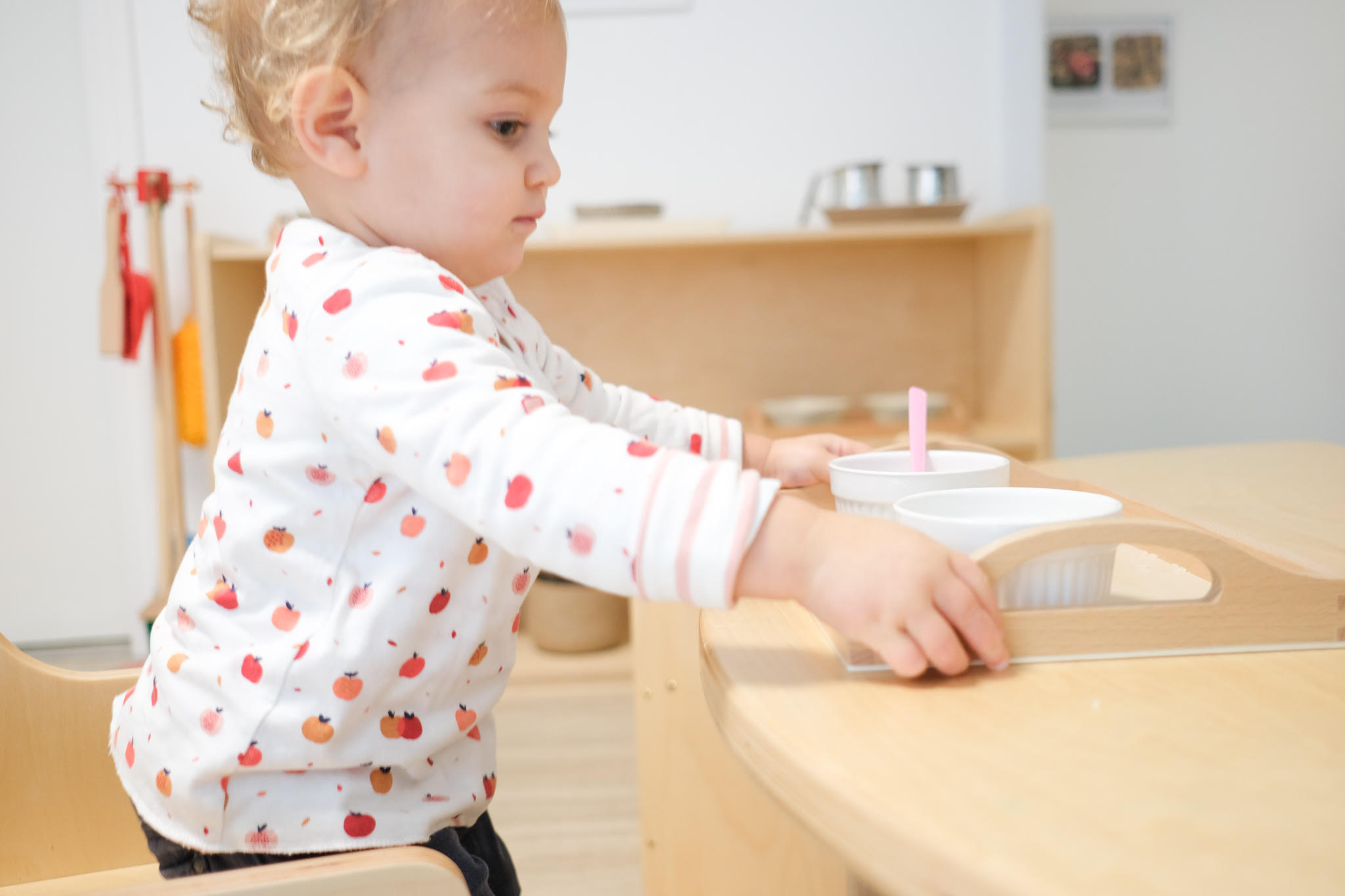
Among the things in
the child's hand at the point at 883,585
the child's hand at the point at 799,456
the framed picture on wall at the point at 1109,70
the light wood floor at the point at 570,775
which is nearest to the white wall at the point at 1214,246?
the framed picture on wall at the point at 1109,70

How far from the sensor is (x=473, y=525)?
53 cm

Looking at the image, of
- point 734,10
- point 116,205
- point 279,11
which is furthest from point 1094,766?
point 116,205

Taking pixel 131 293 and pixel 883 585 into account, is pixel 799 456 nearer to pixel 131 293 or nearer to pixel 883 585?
pixel 883 585

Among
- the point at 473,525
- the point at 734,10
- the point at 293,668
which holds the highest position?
the point at 734,10

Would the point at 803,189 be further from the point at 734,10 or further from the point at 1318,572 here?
the point at 1318,572

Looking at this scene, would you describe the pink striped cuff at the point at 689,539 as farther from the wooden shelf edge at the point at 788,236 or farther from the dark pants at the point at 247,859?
the wooden shelf edge at the point at 788,236

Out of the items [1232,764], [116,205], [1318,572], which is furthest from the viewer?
[116,205]

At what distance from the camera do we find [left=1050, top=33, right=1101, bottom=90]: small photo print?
3.08m

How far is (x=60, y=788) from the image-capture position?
79 cm

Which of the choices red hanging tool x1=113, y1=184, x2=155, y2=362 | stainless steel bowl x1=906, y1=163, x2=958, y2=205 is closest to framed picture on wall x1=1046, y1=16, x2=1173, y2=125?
stainless steel bowl x1=906, y1=163, x2=958, y2=205

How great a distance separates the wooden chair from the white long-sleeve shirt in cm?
6

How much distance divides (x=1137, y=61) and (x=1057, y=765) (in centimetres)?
332

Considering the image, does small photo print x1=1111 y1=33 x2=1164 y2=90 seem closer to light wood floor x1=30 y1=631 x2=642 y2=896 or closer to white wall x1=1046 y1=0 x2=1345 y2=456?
white wall x1=1046 y1=0 x2=1345 y2=456

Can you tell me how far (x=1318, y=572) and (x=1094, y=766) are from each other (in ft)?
0.77
